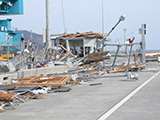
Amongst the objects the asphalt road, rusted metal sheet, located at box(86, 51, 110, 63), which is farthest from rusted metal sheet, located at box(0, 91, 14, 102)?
rusted metal sheet, located at box(86, 51, 110, 63)

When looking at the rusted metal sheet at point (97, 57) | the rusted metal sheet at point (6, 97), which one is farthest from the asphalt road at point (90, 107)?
the rusted metal sheet at point (97, 57)

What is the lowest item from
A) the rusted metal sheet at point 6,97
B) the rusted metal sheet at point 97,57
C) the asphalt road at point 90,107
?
the asphalt road at point 90,107

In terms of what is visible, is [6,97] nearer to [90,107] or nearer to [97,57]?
[90,107]

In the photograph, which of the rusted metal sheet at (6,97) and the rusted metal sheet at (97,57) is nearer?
the rusted metal sheet at (6,97)

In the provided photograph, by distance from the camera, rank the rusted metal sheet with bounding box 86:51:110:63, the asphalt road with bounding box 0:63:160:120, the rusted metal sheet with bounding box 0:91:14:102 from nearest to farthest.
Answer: the asphalt road with bounding box 0:63:160:120
the rusted metal sheet with bounding box 0:91:14:102
the rusted metal sheet with bounding box 86:51:110:63

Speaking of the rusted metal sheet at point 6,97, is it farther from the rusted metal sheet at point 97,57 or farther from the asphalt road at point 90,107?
the rusted metal sheet at point 97,57

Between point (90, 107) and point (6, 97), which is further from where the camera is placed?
point (6, 97)

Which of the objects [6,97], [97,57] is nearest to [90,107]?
[6,97]

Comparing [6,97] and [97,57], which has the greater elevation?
[97,57]

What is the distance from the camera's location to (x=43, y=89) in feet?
40.3

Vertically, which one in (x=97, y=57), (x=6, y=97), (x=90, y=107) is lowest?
(x=90, y=107)

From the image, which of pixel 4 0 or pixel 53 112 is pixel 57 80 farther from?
pixel 4 0

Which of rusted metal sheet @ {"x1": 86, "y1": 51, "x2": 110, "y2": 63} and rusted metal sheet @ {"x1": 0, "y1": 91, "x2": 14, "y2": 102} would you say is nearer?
rusted metal sheet @ {"x1": 0, "y1": 91, "x2": 14, "y2": 102}

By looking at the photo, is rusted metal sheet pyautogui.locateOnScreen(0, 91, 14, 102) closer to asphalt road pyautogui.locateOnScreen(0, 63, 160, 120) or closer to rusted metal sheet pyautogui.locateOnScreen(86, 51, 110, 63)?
asphalt road pyautogui.locateOnScreen(0, 63, 160, 120)
